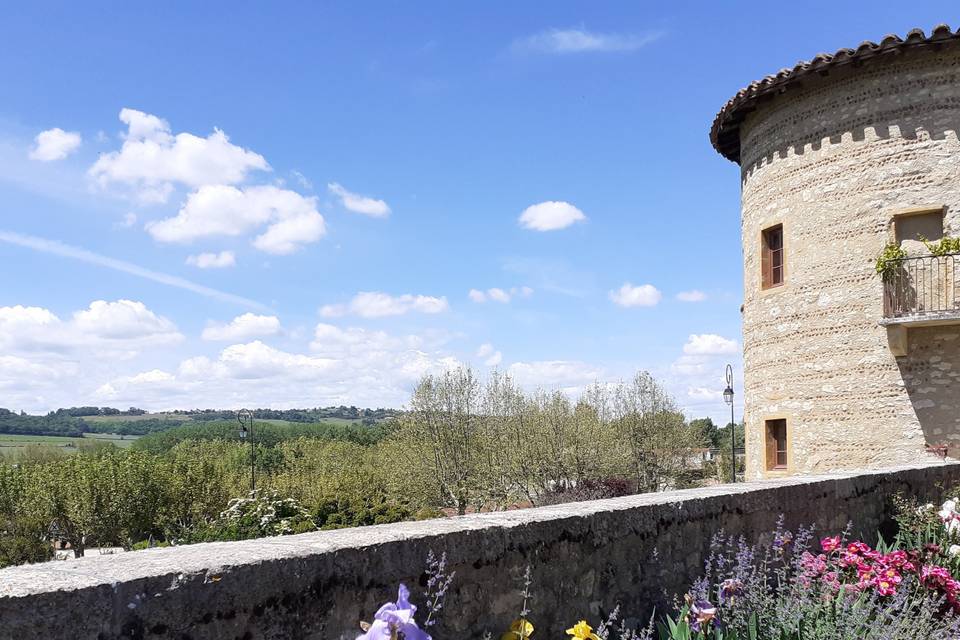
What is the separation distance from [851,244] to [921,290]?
1366 millimetres

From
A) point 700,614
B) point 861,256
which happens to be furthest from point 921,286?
point 700,614

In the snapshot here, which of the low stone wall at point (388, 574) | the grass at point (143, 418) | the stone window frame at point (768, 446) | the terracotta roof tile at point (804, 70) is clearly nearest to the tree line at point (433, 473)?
the stone window frame at point (768, 446)

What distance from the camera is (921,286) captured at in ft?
39.9

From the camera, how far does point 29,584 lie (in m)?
1.78

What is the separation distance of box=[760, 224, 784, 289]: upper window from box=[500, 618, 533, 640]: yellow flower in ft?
43.3

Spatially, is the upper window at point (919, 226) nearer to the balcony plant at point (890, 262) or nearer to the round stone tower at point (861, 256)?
the round stone tower at point (861, 256)

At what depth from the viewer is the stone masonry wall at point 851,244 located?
39.8 ft

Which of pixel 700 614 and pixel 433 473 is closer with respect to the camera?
pixel 700 614

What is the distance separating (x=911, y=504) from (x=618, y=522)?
13.0 ft

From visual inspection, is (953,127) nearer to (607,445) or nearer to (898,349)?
(898,349)

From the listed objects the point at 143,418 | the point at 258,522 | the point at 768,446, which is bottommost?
the point at 143,418

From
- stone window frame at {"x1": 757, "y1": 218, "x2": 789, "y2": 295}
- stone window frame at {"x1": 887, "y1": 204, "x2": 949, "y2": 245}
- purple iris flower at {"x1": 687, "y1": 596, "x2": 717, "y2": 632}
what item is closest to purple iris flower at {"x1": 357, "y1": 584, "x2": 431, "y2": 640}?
purple iris flower at {"x1": 687, "y1": 596, "x2": 717, "y2": 632}

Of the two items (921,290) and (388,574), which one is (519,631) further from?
(921,290)

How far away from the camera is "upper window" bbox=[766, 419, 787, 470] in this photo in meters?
14.4
